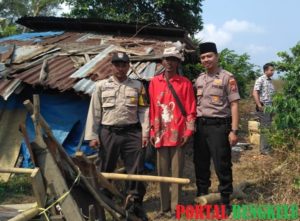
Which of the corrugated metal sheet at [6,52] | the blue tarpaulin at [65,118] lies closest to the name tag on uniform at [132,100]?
the blue tarpaulin at [65,118]

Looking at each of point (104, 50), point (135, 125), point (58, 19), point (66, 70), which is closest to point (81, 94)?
point (66, 70)

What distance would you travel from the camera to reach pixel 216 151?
5008 millimetres

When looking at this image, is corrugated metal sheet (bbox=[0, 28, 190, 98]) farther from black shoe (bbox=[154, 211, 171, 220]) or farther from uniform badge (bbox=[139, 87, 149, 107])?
black shoe (bbox=[154, 211, 171, 220])

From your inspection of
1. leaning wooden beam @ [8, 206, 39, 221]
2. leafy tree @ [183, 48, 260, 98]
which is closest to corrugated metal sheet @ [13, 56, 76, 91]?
leaning wooden beam @ [8, 206, 39, 221]

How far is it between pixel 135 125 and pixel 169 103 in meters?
0.50

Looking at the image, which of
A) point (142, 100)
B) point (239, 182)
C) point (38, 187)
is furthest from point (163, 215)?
point (38, 187)

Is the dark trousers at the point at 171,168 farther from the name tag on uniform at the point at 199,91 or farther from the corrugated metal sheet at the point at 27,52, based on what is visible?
the corrugated metal sheet at the point at 27,52

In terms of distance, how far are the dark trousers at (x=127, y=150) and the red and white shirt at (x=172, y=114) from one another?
0.29 m

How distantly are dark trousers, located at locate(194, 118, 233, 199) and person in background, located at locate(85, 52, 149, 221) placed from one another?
2.37 ft

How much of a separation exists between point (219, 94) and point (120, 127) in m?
1.25

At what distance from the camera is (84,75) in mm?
7555

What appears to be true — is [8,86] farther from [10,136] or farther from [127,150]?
[127,150]

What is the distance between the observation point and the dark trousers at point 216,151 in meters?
5.00

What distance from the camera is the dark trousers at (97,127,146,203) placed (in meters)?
4.87
